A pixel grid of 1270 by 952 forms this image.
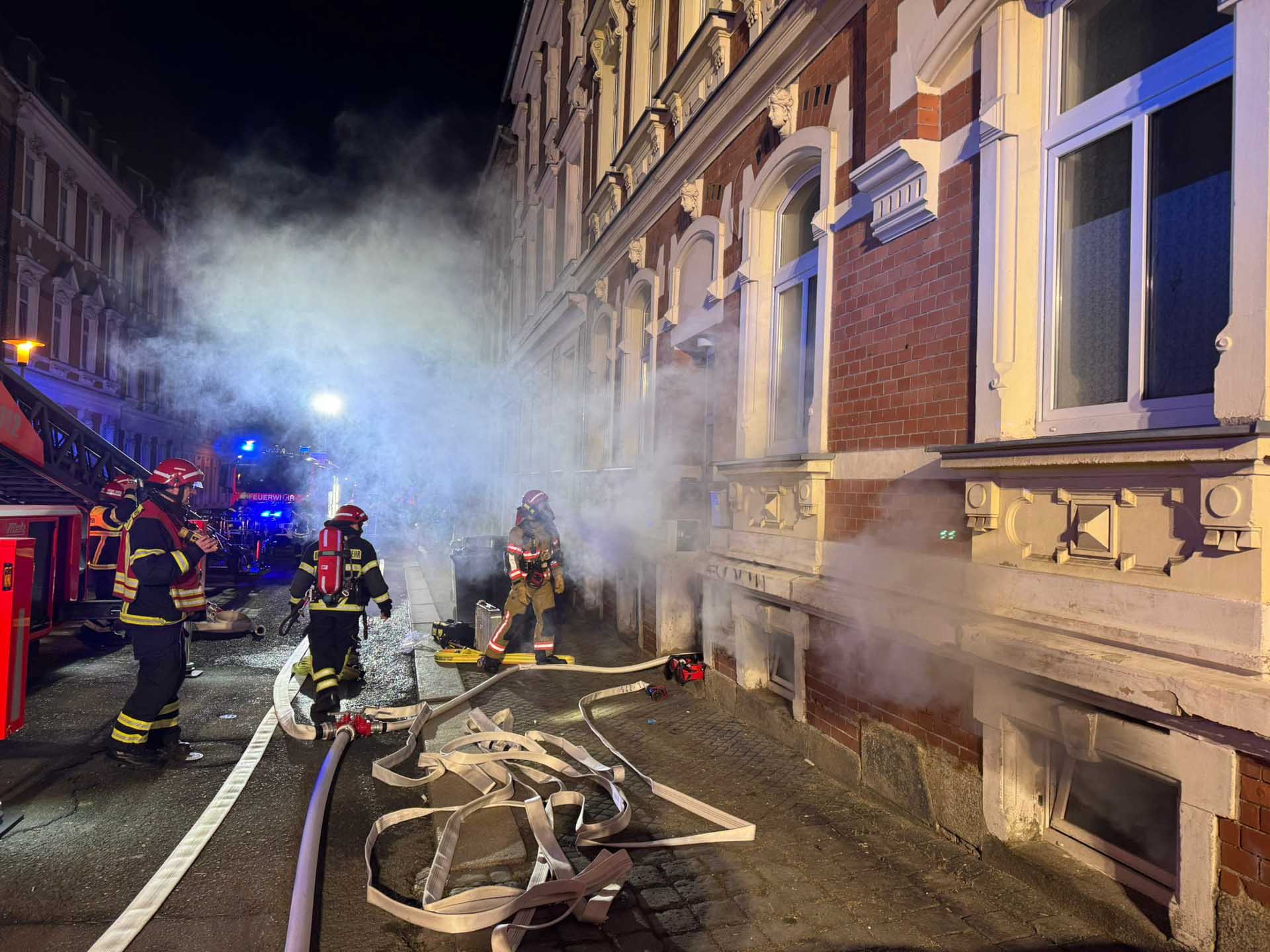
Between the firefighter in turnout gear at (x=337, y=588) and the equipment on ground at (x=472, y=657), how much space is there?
1.14 m

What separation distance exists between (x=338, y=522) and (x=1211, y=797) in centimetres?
630

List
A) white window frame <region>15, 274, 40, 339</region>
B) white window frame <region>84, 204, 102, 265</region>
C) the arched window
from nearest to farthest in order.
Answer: the arched window
white window frame <region>15, 274, 40, 339</region>
white window frame <region>84, 204, 102, 265</region>

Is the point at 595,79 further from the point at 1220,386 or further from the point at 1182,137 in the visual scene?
the point at 1220,386

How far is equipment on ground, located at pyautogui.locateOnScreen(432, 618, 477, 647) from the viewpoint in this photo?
321 inches

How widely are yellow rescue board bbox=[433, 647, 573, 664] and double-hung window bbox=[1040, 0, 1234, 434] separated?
18.4ft

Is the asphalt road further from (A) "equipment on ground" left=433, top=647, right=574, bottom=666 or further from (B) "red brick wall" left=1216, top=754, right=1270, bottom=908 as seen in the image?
(B) "red brick wall" left=1216, top=754, right=1270, bottom=908

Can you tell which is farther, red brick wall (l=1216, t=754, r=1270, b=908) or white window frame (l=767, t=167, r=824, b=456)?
white window frame (l=767, t=167, r=824, b=456)

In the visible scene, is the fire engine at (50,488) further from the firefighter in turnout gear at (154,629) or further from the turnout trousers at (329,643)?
the turnout trousers at (329,643)

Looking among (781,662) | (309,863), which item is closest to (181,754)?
(309,863)

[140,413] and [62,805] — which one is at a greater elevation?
[140,413]

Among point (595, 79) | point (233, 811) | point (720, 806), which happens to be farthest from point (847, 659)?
point (595, 79)

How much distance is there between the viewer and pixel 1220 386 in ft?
8.34

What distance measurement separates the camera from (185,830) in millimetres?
3943

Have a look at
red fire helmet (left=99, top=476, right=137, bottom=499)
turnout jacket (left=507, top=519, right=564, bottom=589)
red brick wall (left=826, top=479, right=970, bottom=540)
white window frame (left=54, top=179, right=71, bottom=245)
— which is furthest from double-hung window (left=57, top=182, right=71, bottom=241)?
red brick wall (left=826, top=479, right=970, bottom=540)
